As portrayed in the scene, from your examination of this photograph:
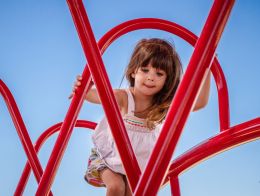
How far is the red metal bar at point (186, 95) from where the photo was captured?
0.55 meters

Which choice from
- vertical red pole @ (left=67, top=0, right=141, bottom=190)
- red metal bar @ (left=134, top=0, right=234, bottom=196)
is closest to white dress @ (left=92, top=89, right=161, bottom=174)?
vertical red pole @ (left=67, top=0, right=141, bottom=190)

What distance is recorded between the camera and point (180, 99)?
55 cm

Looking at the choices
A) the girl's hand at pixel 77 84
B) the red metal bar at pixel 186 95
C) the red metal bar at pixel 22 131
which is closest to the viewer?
the red metal bar at pixel 186 95

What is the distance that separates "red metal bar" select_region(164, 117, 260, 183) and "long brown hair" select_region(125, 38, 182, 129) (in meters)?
0.45

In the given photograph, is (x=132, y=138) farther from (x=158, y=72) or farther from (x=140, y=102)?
(x=158, y=72)

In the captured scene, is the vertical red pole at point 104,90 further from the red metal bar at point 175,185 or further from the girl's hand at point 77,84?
the red metal bar at point 175,185

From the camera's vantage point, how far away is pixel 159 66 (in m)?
1.64

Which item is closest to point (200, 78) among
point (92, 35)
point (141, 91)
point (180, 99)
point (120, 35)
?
Answer: point (180, 99)

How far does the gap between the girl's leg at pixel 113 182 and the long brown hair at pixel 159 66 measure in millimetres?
301

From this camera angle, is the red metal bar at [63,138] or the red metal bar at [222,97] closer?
the red metal bar at [63,138]

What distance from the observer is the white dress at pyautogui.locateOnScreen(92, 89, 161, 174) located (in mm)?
1560

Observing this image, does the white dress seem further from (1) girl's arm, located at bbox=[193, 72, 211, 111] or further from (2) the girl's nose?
(1) girl's arm, located at bbox=[193, 72, 211, 111]

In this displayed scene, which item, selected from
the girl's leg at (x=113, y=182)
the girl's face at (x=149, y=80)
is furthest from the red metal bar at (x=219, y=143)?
the girl's face at (x=149, y=80)

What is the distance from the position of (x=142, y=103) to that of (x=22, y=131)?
0.54 m
